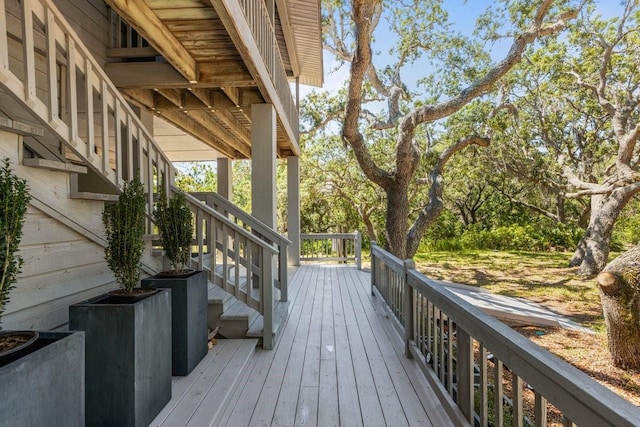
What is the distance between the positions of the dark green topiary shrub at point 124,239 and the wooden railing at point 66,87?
1.60 ft

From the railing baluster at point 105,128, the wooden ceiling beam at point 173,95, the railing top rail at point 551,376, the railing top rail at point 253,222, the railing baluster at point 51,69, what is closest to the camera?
the railing top rail at point 551,376

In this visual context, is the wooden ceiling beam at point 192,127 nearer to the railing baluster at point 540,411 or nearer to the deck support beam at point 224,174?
the deck support beam at point 224,174

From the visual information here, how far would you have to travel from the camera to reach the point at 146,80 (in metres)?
3.69

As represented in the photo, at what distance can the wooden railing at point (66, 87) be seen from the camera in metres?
1.75

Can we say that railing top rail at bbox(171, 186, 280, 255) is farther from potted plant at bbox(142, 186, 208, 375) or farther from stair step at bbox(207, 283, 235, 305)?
stair step at bbox(207, 283, 235, 305)

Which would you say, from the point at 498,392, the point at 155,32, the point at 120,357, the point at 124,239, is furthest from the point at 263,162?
the point at 498,392

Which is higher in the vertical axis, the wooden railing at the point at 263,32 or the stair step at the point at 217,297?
the wooden railing at the point at 263,32

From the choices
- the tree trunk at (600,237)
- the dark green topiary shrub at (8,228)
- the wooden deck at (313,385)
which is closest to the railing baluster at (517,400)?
the wooden deck at (313,385)

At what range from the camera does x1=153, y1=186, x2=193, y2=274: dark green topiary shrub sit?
8.76 feet

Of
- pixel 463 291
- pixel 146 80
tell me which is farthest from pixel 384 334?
pixel 463 291

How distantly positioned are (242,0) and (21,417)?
3.13m

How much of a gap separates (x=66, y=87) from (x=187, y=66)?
1406 mm

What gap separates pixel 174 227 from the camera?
269cm

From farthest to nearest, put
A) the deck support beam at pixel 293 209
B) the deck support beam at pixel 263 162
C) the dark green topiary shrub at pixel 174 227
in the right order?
the deck support beam at pixel 293 209 → the deck support beam at pixel 263 162 → the dark green topiary shrub at pixel 174 227
